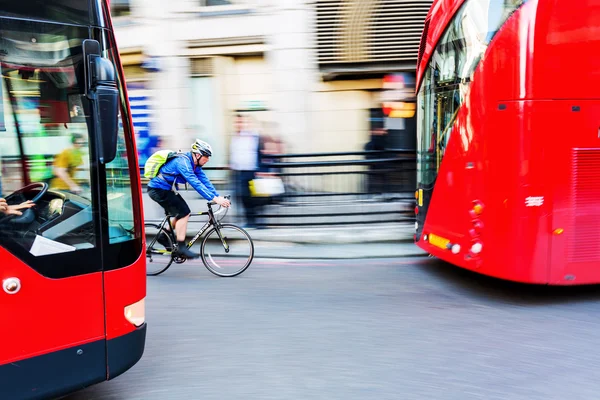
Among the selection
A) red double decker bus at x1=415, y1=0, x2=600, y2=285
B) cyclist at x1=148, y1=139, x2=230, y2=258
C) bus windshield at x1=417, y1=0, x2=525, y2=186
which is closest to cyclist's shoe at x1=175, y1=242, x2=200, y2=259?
cyclist at x1=148, y1=139, x2=230, y2=258

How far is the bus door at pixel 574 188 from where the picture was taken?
5375 millimetres

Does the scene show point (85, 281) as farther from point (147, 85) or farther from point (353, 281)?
point (147, 85)

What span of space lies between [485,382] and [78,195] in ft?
9.98

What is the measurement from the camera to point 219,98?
41.5ft

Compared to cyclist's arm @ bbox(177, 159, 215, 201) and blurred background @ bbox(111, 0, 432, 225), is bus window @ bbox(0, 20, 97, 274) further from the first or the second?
blurred background @ bbox(111, 0, 432, 225)

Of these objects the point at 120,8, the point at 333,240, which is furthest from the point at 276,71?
the point at 333,240

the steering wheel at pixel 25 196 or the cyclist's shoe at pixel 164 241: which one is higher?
the steering wheel at pixel 25 196

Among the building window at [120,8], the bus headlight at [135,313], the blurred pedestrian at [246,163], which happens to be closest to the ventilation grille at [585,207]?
the bus headlight at [135,313]

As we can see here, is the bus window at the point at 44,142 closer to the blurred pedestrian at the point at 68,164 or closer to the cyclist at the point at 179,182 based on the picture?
the blurred pedestrian at the point at 68,164

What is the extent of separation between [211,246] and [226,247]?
20cm

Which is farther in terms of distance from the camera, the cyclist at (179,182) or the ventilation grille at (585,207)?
the cyclist at (179,182)

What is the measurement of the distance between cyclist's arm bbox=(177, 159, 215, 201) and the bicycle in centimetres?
28

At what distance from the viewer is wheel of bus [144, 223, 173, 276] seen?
7008 mm

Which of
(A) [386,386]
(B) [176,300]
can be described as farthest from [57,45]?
(B) [176,300]
